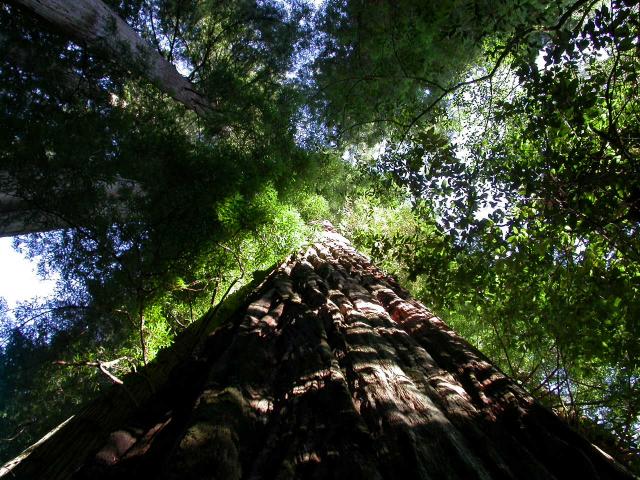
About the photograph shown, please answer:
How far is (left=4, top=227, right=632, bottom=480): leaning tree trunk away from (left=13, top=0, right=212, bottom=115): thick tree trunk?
13.9 feet

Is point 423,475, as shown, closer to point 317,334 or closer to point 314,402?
point 314,402

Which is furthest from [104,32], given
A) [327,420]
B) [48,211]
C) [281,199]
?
[327,420]

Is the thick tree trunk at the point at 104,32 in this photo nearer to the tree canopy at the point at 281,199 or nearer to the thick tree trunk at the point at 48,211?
the tree canopy at the point at 281,199

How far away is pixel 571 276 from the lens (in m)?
3.86

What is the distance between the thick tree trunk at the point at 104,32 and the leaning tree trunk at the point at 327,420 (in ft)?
13.9

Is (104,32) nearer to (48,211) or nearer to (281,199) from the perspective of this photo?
(48,211)

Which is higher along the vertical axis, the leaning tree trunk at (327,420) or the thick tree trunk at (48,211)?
the thick tree trunk at (48,211)

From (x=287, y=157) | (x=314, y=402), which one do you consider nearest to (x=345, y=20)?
(x=287, y=157)

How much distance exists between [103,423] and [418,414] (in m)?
1.97

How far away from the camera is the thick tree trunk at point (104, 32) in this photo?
13.2 ft

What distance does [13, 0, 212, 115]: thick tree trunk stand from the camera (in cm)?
404

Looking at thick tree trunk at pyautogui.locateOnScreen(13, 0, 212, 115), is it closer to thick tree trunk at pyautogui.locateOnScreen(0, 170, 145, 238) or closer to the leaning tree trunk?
thick tree trunk at pyautogui.locateOnScreen(0, 170, 145, 238)

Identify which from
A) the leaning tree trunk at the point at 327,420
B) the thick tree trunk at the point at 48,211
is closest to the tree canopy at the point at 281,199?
the thick tree trunk at the point at 48,211

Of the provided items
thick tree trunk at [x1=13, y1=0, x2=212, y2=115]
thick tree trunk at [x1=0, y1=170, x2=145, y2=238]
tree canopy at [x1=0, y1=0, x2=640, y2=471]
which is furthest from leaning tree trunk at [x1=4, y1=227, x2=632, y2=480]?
thick tree trunk at [x1=13, y1=0, x2=212, y2=115]
